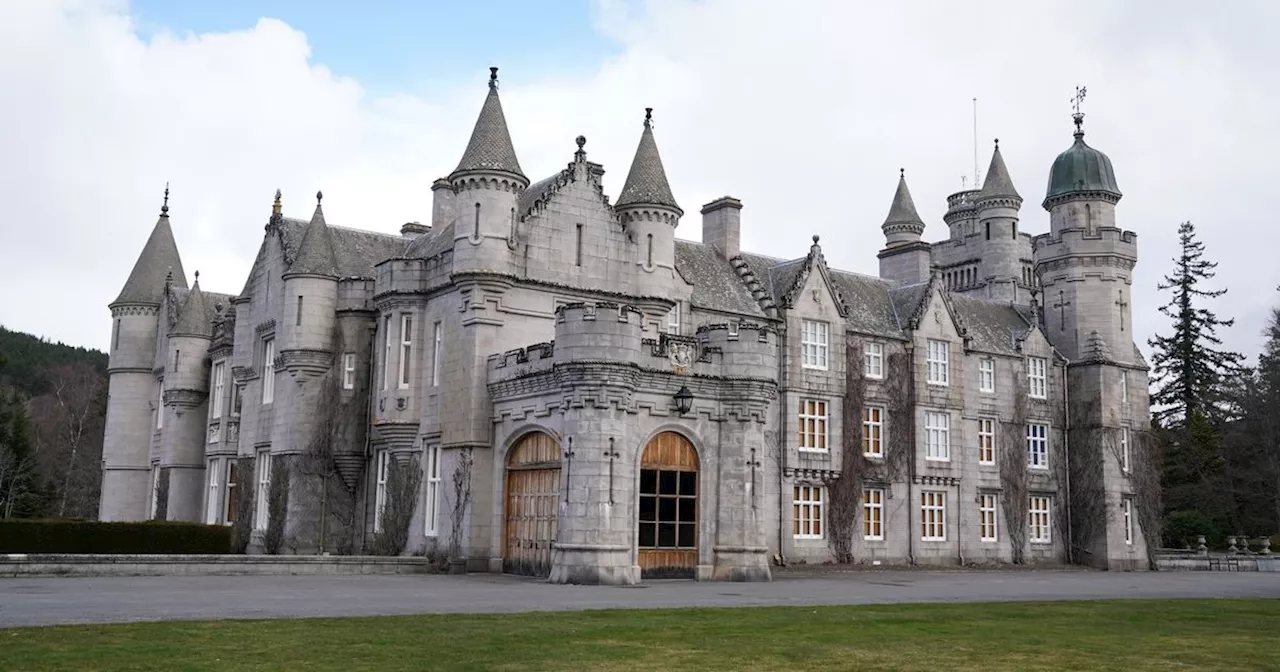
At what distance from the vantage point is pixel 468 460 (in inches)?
1196

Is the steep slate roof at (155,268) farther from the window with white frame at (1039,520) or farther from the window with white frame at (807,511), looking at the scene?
the window with white frame at (1039,520)

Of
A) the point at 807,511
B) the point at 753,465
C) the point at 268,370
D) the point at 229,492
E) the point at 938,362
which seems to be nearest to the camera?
the point at 753,465

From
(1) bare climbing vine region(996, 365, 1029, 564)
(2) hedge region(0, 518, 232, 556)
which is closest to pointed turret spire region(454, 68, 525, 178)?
(2) hedge region(0, 518, 232, 556)

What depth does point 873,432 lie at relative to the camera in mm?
41188

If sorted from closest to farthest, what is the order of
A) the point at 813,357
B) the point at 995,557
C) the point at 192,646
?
the point at 192,646
the point at 813,357
the point at 995,557

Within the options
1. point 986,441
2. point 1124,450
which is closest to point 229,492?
point 986,441

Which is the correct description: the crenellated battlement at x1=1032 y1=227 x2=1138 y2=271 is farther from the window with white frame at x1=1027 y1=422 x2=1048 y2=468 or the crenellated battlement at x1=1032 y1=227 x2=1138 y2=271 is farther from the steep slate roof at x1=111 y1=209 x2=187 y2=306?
the steep slate roof at x1=111 y1=209 x2=187 y2=306

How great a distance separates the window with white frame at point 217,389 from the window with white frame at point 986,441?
27.4 meters

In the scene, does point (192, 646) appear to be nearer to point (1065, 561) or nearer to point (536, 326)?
point (536, 326)

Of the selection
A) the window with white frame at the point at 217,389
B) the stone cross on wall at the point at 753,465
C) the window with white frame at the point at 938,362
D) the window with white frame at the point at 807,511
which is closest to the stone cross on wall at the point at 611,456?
the stone cross on wall at the point at 753,465

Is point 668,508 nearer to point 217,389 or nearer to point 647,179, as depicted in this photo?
point 647,179

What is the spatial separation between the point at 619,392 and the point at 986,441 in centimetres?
2213

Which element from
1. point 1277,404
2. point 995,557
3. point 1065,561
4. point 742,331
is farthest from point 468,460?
point 1277,404

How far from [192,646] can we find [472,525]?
18.1m
